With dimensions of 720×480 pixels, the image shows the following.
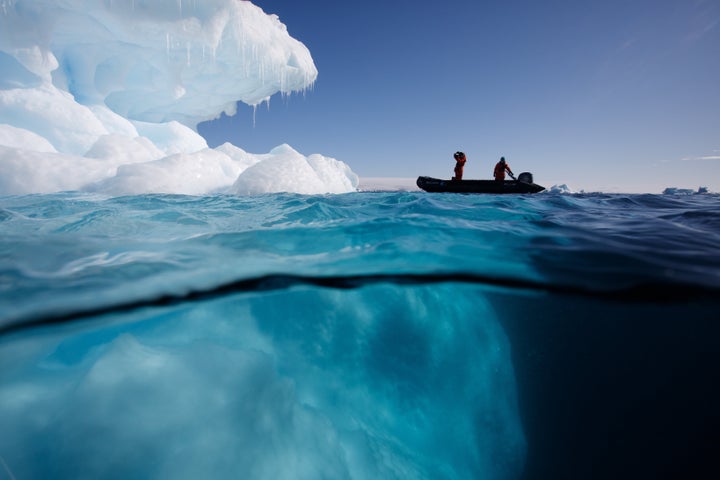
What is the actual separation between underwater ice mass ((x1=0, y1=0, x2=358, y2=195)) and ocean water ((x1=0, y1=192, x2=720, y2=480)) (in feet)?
45.2

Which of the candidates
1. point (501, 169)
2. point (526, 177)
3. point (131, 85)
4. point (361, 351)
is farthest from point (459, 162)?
point (131, 85)

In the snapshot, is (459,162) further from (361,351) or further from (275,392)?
(275,392)

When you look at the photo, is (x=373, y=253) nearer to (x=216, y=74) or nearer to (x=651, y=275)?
(x=651, y=275)

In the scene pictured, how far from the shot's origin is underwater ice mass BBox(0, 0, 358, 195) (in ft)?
50.3

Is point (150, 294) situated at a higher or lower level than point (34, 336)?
higher

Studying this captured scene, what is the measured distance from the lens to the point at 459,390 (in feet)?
13.2

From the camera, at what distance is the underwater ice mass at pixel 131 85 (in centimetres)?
1534

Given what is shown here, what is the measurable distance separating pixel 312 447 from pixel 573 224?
535 centimetres

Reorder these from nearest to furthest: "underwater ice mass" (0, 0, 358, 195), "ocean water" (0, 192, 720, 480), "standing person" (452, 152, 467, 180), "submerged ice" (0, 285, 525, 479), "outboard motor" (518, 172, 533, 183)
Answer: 1. "submerged ice" (0, 285, 525, 479)
2. "ocean water" (0, 192, 720, 480)
3. "outboard motor" (518, 172, 533, 183)
4. "underwater ice mass" (0, 0, 358, 195)
5. "standing person" (452, 152, 467, 180)

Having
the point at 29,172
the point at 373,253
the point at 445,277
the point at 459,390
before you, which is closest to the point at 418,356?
the point at 459,390

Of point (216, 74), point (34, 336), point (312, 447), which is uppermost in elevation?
point (216, 74)

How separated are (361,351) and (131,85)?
27885 millimetres

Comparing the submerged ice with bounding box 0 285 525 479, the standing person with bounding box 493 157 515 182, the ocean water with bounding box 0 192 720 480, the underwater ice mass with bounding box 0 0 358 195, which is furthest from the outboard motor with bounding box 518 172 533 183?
the submerged ice with bounding box 0 285 525 479

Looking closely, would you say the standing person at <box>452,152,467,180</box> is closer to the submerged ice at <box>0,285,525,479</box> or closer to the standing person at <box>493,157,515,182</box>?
the standing person at <box>493,157,515,182</box>
